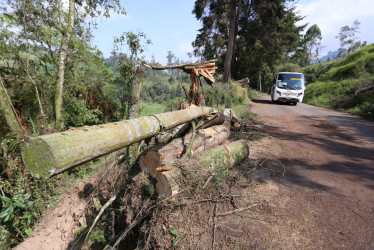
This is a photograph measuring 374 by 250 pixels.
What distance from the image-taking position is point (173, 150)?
3.18 metres

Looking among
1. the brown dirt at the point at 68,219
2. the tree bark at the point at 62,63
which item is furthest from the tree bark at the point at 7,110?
the brown dirt at the point at 68,219

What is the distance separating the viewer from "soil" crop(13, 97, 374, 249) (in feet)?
6.83

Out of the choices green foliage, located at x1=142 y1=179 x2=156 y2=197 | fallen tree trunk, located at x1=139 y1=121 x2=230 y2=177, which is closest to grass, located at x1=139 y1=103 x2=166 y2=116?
fallen tree trunk, located at x1=139 y1=121 x2=230 y2=177

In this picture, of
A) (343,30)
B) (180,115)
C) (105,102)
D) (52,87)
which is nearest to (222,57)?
(105,102)

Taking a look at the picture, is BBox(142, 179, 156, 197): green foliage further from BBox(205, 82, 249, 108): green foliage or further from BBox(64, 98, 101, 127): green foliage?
BBox(205, 82, 249, 108): green foliage

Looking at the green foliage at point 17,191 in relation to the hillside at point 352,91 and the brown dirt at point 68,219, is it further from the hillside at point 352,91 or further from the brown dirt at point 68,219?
the hillside at point 352,91

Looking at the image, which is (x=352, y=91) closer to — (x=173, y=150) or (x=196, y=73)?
(x=196, y=73)

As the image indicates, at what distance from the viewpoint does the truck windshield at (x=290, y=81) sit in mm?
11543

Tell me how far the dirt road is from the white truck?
5.95m

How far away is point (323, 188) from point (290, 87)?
10383mm

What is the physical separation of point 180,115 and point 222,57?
17.5 meters

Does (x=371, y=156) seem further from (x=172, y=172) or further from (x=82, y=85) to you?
(x=82, y=85)

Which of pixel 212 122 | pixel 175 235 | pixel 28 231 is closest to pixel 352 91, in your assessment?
pixel 212 122

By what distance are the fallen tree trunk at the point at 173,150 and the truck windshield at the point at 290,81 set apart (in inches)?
384
